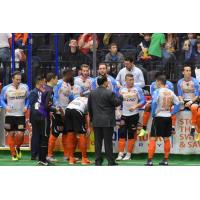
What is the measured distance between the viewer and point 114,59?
19234 mm

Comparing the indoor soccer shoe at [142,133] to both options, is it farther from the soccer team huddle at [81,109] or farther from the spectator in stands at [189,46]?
the spectator in stands at [189,46]

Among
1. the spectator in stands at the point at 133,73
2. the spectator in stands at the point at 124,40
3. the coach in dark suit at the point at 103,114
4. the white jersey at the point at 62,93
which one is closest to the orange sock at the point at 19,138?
the white jersey at the point at 62,93

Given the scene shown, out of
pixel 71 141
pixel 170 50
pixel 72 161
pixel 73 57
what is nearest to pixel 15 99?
pixel 71 141

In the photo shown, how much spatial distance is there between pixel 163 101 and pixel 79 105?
66.2 inches

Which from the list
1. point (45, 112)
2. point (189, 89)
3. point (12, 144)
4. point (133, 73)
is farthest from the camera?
point (133, 73)

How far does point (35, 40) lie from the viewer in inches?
765

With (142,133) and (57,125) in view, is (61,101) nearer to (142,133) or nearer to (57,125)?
(57,125)

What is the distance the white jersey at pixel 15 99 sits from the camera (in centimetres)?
1744

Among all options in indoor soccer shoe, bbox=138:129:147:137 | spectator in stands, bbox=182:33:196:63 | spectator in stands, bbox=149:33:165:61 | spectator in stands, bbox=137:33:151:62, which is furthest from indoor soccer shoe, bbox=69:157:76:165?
spectator in stands, bbox=182:33:196:63

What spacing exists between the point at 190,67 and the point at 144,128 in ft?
7.89

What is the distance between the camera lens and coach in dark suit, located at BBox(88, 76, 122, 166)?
15.9 metres

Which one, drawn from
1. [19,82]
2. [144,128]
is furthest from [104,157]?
[19,82]

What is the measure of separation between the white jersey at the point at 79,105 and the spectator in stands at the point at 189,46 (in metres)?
3.58

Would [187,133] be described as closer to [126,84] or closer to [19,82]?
[126,84]
